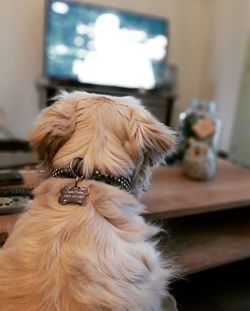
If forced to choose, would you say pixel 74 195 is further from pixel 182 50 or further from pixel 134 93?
pixel 182 50

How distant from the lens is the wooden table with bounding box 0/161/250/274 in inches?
41.9

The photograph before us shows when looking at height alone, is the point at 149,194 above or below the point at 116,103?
below

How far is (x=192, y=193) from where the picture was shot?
1.18 meters

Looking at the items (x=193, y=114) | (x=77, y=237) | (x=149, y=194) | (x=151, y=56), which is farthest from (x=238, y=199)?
(x=151, y=56)

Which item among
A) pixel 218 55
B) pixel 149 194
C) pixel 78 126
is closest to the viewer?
pixel 78 126

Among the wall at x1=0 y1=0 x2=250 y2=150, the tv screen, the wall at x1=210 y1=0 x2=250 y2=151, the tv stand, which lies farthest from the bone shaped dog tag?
the wall at x1=210 y1=0 x2=250 y2=151

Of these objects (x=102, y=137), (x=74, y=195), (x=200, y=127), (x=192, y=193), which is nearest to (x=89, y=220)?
(x=74, y=195)

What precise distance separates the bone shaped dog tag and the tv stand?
185cm

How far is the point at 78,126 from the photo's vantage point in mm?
721

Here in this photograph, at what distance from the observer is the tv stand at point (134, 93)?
96.3 inches

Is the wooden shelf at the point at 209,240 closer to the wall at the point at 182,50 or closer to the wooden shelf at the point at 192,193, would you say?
the wooden shelf at the point at 192,193

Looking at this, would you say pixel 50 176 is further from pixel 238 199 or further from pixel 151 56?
pixel 151 56

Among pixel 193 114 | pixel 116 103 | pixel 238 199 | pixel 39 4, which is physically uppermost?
pixel 39 4

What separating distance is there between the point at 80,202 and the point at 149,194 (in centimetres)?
53
